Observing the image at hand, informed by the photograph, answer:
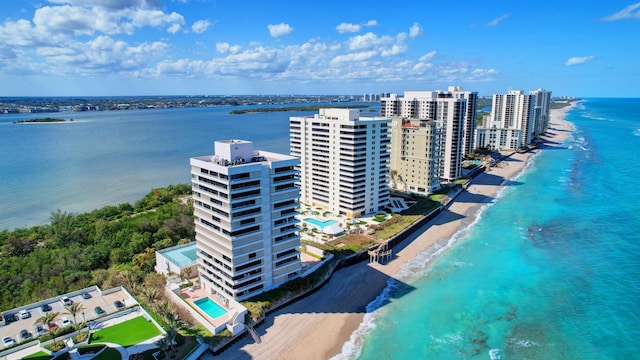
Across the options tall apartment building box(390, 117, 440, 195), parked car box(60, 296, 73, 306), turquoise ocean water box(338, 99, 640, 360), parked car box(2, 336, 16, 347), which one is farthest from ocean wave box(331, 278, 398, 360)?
tall apartment building box(390, 117, 440, 195)

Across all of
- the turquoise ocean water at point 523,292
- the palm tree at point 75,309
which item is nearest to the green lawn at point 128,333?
the palm tree at point 75,309

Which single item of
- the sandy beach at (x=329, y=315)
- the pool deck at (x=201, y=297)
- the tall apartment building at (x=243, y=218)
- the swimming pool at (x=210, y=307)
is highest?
the tall apartment building at (x=243, y=218)

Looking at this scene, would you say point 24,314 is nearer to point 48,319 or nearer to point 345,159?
point 48,319

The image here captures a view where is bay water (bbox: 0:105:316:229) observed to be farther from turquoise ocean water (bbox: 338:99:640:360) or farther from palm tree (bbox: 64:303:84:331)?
turquoise ocean water (bbox: 338:99:640:360)

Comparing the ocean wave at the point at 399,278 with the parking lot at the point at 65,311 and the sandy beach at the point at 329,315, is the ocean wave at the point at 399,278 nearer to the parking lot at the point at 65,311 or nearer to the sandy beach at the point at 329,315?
the sandy beach at the point at 329,315

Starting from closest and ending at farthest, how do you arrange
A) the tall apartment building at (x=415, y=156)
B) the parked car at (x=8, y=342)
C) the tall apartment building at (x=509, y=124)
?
the parked car at (x=8, y=342)
the tall apartment building at (x=415, y=156)
the tall apartment building at (x=509, y=124)

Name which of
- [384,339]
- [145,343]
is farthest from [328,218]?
[145,343]

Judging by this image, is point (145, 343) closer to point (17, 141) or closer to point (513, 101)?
point (513, 101)
